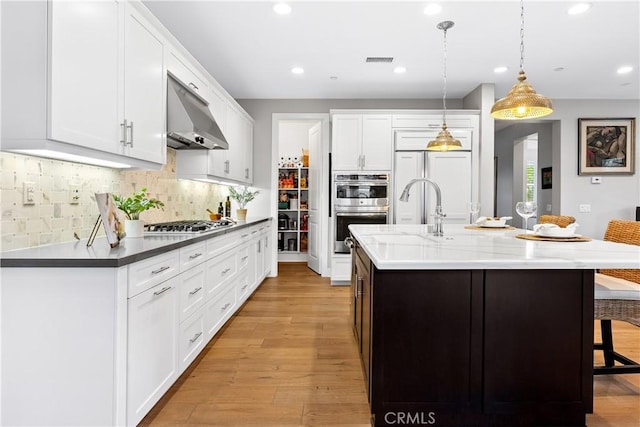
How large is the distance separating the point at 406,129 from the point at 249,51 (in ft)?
7.56

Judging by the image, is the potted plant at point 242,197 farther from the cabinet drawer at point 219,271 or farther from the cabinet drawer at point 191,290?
the cabinet drawer at point 191,290

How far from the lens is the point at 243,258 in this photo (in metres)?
3.72

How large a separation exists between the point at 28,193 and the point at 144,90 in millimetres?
926

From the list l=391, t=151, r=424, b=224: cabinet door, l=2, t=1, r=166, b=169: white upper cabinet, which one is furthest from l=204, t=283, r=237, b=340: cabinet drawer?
l=391, t=151, r=424, b=224: cabinet door

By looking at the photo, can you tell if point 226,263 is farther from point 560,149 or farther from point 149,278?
point 560,149

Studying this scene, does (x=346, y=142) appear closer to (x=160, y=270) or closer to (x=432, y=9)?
(x=432, y=9)

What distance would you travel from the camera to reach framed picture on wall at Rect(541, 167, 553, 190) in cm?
594

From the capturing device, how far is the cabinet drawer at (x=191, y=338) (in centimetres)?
217

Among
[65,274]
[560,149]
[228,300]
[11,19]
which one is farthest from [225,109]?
[560,149]

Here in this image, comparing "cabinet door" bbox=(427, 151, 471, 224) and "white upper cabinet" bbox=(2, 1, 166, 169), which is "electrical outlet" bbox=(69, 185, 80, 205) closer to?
"white upper cabinet" bbox=(2, 1, 166, 169)

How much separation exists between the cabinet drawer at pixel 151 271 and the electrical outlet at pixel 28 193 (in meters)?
0.74

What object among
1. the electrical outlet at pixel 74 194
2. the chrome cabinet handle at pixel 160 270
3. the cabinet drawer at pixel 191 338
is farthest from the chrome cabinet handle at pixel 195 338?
the electrical outlet at pixel 74 194

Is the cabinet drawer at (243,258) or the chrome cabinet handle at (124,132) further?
the cabinet drawer at (243,258)

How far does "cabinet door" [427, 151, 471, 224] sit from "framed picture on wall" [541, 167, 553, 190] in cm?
214
